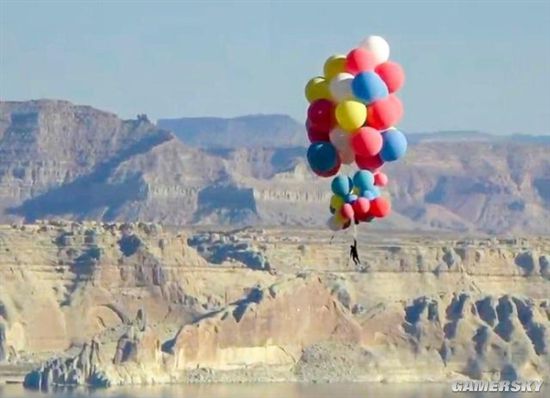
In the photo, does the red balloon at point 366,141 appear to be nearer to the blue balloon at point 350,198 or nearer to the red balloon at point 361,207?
the red balloon at point 361,207

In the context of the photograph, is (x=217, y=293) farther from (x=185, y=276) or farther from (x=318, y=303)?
(x=318, y=303)

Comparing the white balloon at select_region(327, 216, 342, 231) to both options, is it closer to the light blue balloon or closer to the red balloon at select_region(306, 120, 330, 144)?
the light blue balloon

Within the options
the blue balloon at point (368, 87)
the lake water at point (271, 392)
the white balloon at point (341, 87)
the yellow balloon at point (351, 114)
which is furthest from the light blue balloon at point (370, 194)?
the lake water at point (271, 392)

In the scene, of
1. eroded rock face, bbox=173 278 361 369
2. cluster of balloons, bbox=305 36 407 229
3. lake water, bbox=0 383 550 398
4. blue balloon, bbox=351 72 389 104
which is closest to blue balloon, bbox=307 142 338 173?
cluster of balloons, bbox=305 36 407 229

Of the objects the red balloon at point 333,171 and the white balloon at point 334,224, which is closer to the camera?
the red balloon at point 333,171

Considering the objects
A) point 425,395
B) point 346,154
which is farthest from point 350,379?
point 346,154
